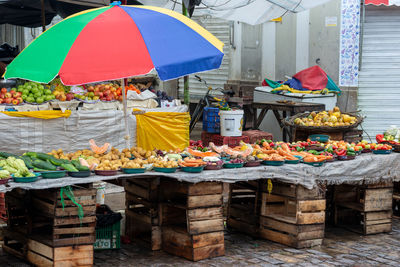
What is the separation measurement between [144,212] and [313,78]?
766cm

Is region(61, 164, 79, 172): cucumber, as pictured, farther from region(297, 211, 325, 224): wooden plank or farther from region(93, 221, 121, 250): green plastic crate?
region(297, 211, 325, 224): wooden plank

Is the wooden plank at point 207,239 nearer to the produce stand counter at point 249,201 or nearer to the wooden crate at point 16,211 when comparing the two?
the produce stand counter at point 249,201

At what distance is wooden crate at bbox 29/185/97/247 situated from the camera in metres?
6.40

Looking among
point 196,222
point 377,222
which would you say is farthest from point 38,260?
point 377,222

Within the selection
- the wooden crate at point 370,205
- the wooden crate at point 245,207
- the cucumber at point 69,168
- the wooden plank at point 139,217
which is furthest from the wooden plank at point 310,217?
the cucumber at point 69,168

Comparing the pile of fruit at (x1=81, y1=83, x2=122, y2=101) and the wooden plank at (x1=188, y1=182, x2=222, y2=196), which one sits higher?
the pile of fruit at (x1=81, y1=83, x2=122, y2=101)

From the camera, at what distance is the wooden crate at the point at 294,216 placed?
7527 mm

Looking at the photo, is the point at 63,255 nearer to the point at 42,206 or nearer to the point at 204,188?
the point at 42,206

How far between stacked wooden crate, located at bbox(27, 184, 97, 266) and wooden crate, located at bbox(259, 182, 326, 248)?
7.88 ft

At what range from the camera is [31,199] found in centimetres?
686

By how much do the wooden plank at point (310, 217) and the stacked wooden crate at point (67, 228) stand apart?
2.54 meters

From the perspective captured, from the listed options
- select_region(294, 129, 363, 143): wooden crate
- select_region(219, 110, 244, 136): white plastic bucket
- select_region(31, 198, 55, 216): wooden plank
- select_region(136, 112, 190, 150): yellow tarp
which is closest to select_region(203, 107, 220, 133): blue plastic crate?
select_region(219, 110, 244, 136): white plastic bucket

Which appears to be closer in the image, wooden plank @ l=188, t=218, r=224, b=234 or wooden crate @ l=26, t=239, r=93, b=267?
wooden crate @ l=26, t=239, r=93, b=267

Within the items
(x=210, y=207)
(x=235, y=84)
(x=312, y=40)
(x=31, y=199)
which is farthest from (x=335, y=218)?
(x=235, y=84)
